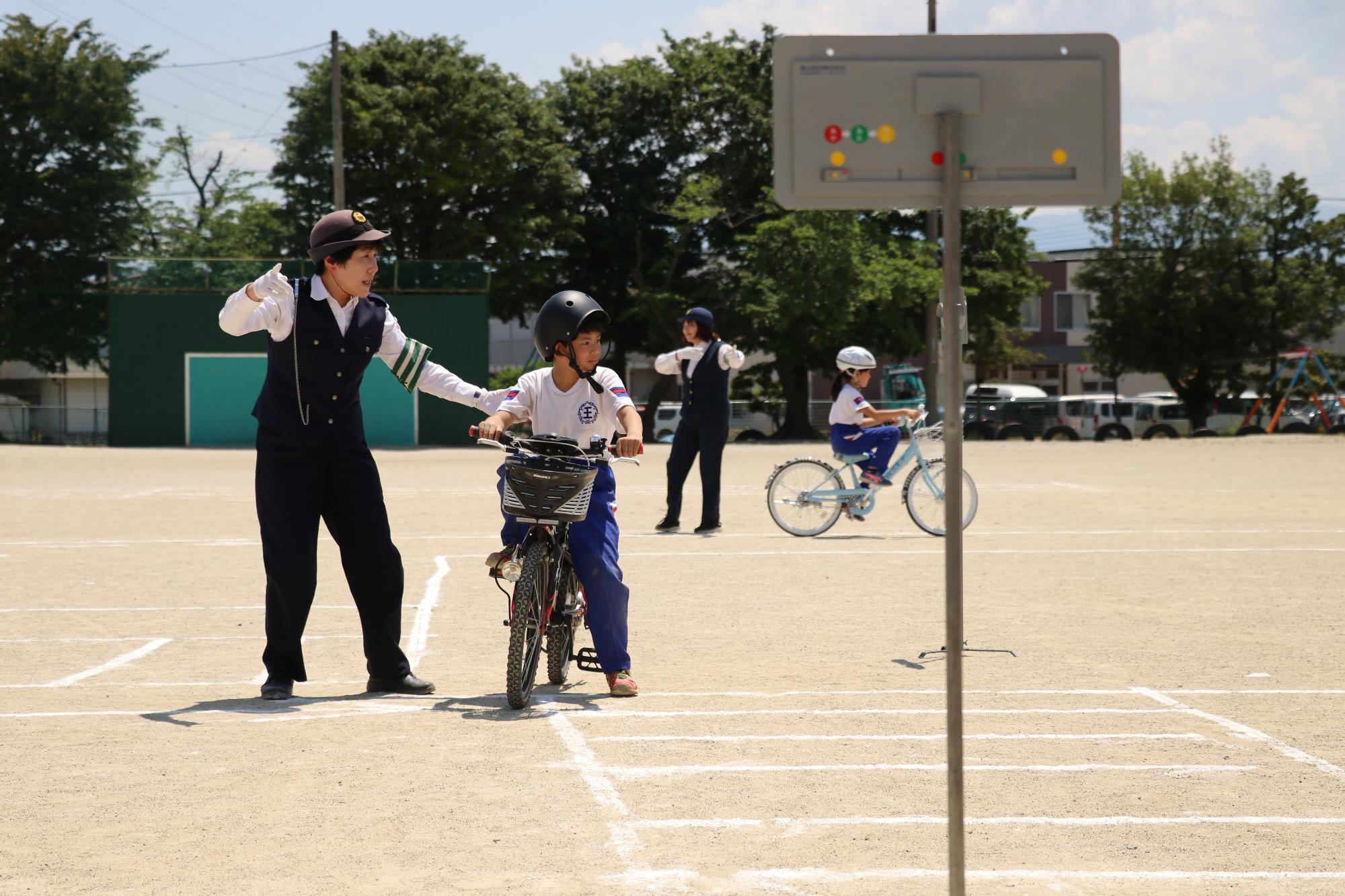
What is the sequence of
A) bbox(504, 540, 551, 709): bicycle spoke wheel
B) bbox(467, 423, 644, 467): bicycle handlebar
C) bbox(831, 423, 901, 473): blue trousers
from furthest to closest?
bbox(831, 423, 901, 473): blue trousers → bbox(467, 423, 644, 467): bicycle handlebar → bbox(504, 540, 551, 709): bicycle spoke wheel

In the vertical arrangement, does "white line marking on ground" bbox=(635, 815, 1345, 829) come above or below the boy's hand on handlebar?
below

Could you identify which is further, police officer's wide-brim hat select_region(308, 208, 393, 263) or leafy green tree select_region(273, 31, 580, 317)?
leafy green tree select_region(273, 31, 580, 317)

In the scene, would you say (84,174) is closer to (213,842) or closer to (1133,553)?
(1133,553)

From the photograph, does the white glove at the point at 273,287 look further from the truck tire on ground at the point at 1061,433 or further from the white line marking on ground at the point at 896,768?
the truck tire on ground at the point at 1061,433

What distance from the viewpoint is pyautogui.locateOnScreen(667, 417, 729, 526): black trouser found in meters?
14.8

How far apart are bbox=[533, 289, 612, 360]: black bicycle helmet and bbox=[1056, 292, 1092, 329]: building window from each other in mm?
77632

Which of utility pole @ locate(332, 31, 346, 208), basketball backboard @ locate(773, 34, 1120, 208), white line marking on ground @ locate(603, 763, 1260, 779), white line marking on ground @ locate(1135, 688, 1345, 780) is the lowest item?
white line marking on ground @ locate(1135, 688, 1345, 780)

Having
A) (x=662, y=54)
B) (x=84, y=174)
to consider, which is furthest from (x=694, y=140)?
(x=84, y=174)

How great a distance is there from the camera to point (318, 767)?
17.5 feet

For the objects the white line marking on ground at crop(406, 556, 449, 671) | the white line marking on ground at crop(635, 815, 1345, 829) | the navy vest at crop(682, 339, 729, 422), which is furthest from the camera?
the navy vest at crop(682, 339, 729, 422)

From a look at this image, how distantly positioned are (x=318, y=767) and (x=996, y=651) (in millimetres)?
3978

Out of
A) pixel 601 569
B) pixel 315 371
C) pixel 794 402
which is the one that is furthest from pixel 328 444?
pixel 794 402

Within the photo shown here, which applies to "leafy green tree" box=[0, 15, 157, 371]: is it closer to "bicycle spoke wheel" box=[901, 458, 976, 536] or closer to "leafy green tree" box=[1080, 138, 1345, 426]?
"leafy green tree" box=[1080, 138, 1345, 426]

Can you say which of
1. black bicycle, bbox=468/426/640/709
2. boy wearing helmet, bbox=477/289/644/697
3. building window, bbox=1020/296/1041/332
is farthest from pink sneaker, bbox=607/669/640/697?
building window, bbox=1020/296/1041/332
